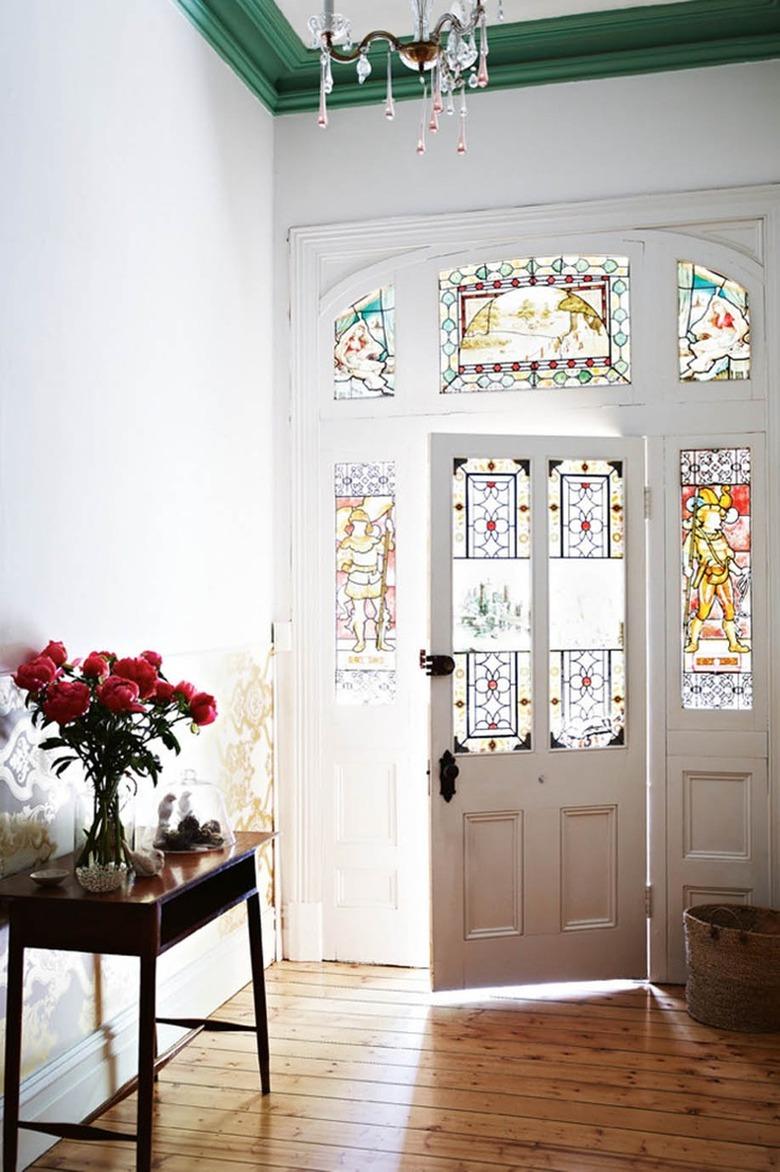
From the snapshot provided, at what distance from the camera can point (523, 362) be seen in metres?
4.48

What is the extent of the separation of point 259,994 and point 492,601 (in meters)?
1.70

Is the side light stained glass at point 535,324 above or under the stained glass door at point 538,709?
above

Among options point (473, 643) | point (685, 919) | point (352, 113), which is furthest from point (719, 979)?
point (352, 113)

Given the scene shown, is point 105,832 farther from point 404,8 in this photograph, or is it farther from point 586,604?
point 404,8

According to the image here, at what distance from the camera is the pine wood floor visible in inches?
116

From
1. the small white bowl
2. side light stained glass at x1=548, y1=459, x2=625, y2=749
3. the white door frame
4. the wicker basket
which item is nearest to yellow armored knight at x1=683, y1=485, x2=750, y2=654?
the white door frame

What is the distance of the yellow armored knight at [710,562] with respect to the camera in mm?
4281

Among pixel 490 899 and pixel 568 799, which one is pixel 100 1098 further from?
pixel 568 799

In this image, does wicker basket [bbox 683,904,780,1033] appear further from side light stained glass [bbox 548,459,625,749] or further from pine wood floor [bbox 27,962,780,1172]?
side light stained glass [bbox 548,459,625,749]

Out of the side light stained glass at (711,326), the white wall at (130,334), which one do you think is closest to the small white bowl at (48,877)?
the white wall at (130,334)

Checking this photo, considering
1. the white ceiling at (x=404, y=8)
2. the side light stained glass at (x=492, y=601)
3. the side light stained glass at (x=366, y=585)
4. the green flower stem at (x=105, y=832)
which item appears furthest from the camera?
the side light stained glass at (x=366, y=585)

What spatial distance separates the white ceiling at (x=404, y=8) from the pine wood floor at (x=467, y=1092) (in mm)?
3771

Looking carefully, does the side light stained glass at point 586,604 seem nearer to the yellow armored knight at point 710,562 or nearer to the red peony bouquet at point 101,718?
the yellow armored knight at point 710,562

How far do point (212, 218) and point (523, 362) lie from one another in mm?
1375
